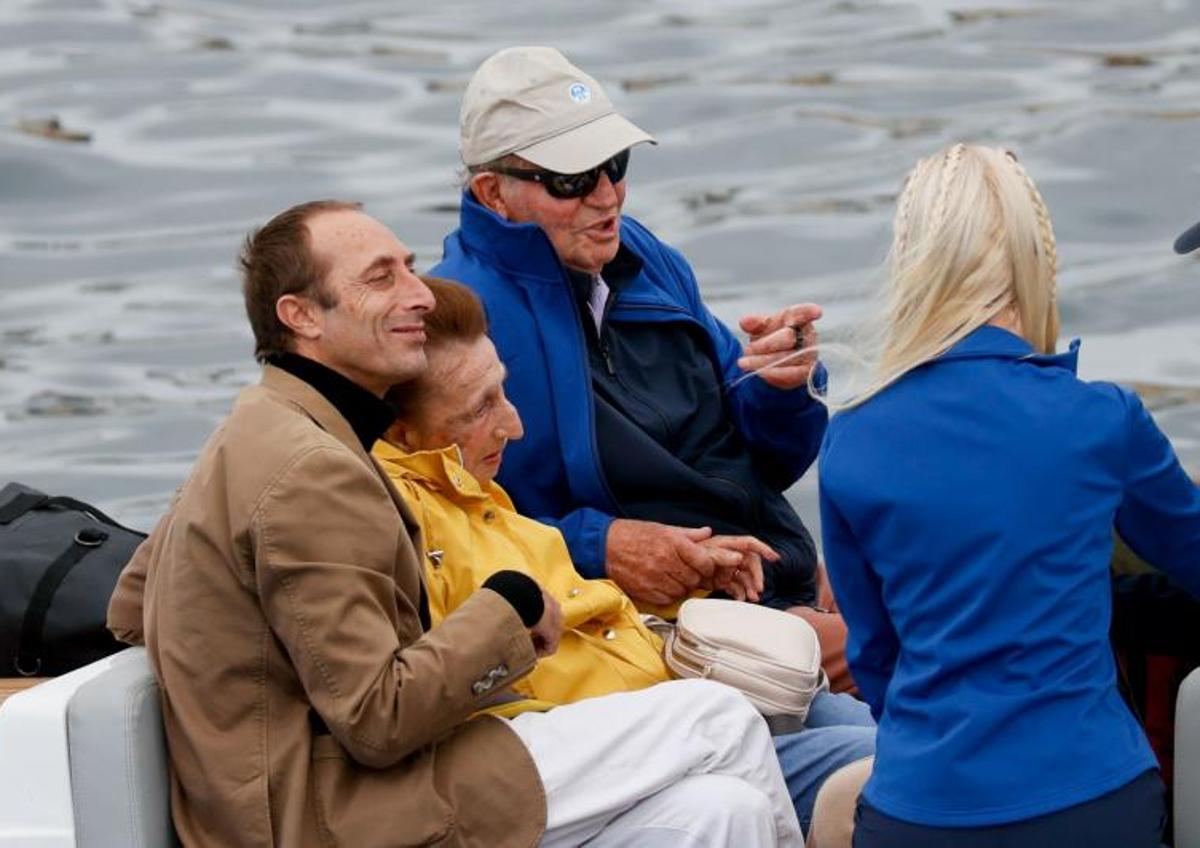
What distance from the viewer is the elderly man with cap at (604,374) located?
4.21 metres

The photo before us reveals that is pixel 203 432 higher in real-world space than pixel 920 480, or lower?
lower

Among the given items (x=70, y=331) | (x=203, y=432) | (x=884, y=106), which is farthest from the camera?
(x=884, y=106)

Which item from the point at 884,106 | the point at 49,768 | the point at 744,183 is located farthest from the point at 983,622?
the point at 884,106

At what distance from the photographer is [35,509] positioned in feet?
12.9

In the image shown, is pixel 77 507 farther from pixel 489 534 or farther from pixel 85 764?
pixel 85 764

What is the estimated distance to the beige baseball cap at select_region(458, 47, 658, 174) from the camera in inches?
168

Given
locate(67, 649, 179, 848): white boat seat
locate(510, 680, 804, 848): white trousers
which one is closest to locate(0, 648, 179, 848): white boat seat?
locate(67, 649, 179, 848): white boat seat

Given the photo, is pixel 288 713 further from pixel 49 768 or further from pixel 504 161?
pixel 504 161

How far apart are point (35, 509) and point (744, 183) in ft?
32.8

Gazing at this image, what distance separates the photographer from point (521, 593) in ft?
10.9

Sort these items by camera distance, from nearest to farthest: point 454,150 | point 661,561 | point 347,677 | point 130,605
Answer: point 347,677 < point 130,605 < point 661,561 < point 454,150

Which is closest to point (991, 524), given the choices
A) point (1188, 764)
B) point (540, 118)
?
point (1188, 764)

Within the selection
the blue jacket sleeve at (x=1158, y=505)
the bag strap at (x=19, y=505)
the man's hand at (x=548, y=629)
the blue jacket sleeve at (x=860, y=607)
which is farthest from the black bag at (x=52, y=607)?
the blue jacket sleeve at (x=1158, y=505)

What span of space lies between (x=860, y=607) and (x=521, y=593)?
430 millimetres
